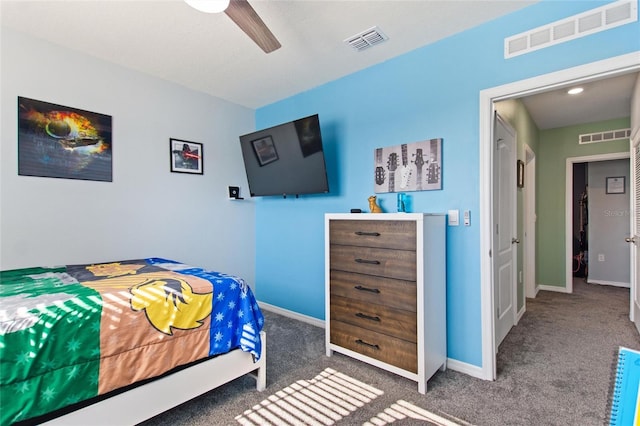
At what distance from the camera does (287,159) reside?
322 cm

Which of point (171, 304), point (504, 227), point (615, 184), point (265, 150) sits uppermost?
point (265, 150)

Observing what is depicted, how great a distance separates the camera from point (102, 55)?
2.69 metres

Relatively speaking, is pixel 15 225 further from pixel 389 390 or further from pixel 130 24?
pixel 389 390

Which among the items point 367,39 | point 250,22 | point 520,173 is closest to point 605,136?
point 520,173

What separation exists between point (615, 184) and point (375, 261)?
17.7 feet

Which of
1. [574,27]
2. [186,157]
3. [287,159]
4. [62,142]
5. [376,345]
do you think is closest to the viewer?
[574,27]

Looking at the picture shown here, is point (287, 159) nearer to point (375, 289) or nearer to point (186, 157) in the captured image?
point (186, 157)

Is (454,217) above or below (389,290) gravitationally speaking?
above

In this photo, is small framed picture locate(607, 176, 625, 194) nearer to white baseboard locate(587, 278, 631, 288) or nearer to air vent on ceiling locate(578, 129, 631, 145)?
air vent on ceiling locate(578, 129, 631, 145)

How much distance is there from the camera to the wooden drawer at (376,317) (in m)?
2.10

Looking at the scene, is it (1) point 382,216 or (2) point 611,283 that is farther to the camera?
(2) point 611,283

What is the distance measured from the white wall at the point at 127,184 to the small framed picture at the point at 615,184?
585cm

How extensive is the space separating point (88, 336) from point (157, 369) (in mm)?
377

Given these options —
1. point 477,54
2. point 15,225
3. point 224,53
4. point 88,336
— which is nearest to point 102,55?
point 224,53
